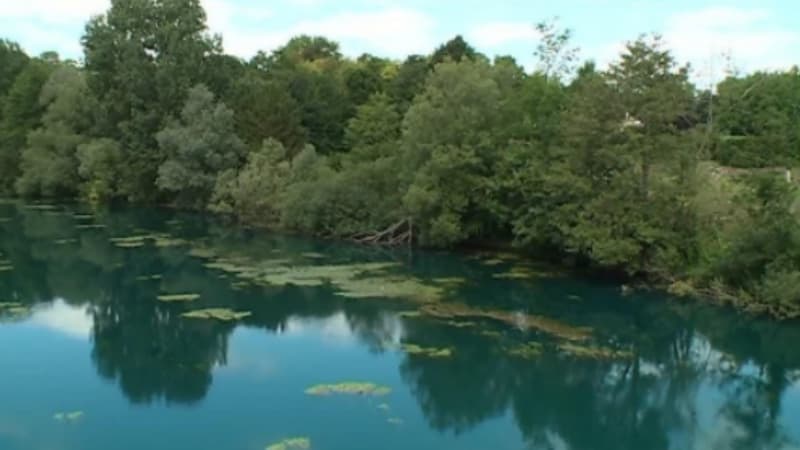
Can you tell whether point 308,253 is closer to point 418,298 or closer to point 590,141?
point 418,298

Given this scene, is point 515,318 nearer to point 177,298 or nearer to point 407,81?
point 177,298

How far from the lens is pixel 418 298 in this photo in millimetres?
23609

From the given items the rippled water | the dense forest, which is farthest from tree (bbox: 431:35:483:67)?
the rippled water

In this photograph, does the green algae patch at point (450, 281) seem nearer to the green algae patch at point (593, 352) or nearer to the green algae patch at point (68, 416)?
the green algae patch at point (593, 352)

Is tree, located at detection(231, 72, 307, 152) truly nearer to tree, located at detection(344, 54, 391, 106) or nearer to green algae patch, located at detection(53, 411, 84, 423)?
tree, located at detection(344, 54, 391, 106)

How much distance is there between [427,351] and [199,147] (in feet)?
91.8

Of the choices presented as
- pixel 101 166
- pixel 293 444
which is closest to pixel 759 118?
pixel 101 166

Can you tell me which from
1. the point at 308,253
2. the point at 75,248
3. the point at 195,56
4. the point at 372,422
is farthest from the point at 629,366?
the point at 195,56

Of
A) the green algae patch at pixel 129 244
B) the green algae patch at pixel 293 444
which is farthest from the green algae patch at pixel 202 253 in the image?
the green algae patch at pixel 293 444

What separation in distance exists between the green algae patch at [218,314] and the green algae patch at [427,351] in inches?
197

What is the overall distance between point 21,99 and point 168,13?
14.5m

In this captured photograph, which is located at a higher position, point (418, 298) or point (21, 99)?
point (21, 99)

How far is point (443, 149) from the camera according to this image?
101ft

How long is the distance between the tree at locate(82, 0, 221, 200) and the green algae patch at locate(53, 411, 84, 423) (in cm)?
3387
